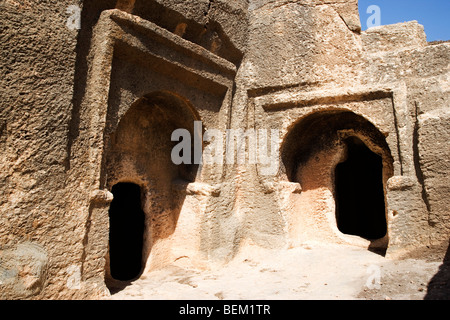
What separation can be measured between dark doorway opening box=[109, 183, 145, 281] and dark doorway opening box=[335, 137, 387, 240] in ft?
14.4

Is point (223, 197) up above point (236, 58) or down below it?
below

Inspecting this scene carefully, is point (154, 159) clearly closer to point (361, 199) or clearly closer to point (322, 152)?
point (322, 152)

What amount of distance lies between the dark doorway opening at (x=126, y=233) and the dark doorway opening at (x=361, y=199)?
4400 millimetres

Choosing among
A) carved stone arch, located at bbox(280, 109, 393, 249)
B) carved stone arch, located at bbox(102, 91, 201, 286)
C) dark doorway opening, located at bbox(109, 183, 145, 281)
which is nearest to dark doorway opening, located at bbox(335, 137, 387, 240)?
carved stone arch, located at bbox(280, 109, 393, 249)

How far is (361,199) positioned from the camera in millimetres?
7711

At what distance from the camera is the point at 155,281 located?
4219 mm

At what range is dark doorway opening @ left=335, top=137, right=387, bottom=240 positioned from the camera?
749 cm

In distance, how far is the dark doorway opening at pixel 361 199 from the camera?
295 inches

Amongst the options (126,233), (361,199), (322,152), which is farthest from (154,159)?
(361,199)

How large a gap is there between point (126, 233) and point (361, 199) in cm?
524

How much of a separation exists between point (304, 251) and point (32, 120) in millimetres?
3746

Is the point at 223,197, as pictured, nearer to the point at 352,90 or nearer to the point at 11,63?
the point at 352,90

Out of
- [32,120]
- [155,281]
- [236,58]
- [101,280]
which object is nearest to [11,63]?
[32,120]

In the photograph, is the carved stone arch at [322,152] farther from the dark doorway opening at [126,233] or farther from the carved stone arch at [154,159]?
the dark doorway opening at [126,233]
